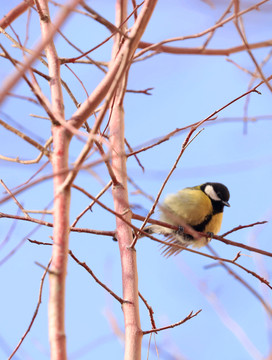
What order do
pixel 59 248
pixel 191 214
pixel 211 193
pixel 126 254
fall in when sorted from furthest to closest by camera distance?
pixel 211 193, pixel 191 214, pixel 126 254, pixel 59 248

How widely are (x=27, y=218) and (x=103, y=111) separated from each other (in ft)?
3.37

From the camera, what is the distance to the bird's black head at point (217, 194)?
358 centimetres

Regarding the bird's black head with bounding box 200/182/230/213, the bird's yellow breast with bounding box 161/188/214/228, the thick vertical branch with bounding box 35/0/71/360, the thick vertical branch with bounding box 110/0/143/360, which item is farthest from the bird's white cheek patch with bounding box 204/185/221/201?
the thick vertical branch with bounding box 35/0/71/360

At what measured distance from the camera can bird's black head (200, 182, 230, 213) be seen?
358 centimetres

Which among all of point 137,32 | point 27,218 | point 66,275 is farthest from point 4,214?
point 137,32

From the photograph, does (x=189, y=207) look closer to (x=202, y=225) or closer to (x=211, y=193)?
(x=202, y=225)

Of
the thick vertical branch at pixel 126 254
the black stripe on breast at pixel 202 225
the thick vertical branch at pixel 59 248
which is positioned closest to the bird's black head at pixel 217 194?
the black stripe on breast at pixel 202 225

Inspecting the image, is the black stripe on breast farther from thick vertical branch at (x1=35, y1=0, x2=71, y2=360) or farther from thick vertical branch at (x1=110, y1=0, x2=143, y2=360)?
thick vertical branch at (x1=35, y1=0, x2=71, y2=360)

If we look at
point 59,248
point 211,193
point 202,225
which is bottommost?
point 59,248

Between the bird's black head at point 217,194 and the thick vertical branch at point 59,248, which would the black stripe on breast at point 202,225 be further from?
the thick vertical branch at point 59,248

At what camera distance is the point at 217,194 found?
3719 mm

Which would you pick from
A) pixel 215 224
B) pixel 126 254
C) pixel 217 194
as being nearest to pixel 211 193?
pixel 217 194

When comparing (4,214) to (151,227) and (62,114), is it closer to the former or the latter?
(62,114)

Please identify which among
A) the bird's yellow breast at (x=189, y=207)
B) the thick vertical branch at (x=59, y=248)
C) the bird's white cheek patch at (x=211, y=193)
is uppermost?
the bird's white cheek patch at (x=211, y=193)
